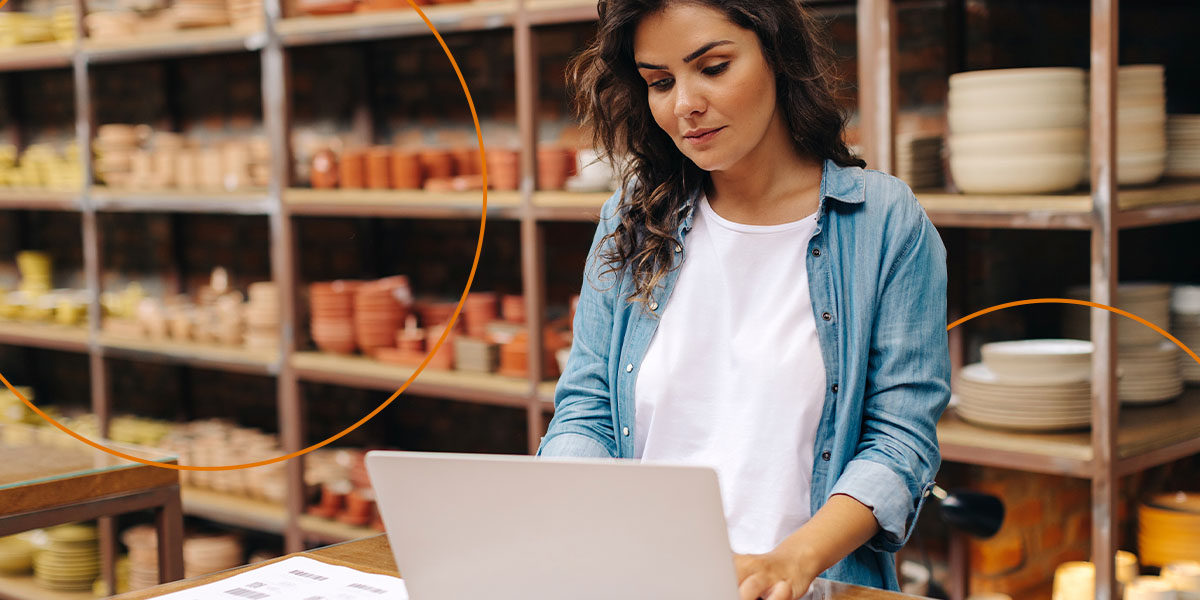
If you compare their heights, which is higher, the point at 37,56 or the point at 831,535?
the point at 37,56

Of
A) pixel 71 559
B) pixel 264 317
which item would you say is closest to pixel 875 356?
pixel 264 317

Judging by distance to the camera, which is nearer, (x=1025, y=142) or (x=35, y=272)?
(x=1025, y=142)

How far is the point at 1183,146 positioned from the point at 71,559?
3.14m

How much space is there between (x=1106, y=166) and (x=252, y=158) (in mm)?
2341

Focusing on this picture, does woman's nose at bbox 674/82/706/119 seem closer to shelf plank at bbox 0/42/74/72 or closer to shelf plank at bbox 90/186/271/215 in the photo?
A: shelf plank at bbox 90/186/271/215

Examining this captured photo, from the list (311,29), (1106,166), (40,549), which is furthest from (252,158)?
(1106,166)

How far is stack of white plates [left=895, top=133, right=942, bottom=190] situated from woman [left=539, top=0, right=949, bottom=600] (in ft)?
3.04

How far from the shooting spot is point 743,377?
139 cm

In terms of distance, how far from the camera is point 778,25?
1.36 meters

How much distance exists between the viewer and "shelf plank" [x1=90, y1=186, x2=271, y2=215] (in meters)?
3.39

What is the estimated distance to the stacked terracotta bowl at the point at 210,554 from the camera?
3662 millimetres

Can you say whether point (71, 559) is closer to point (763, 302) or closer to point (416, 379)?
point (416, 379)

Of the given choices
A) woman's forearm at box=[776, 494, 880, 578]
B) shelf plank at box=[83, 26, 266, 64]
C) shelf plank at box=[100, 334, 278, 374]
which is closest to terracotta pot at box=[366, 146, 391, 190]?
shelf plank at box=[83, 26, 266, 64]

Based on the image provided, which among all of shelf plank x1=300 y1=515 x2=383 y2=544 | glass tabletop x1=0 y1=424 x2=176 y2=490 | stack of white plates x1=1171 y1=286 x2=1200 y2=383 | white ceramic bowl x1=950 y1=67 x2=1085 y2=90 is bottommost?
shelf plank x1=300 y1=515 x2=383 y2=544
